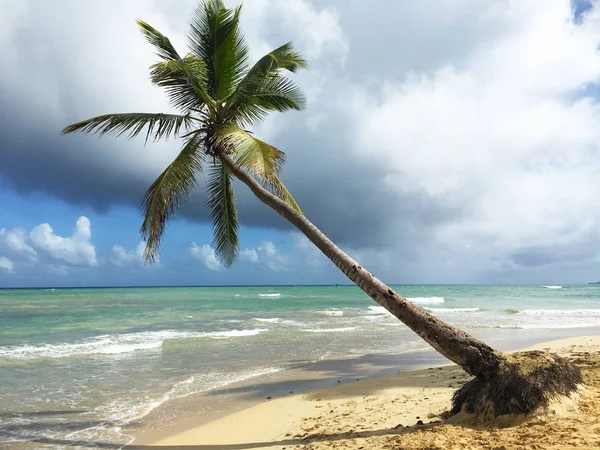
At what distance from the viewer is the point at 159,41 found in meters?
8.45

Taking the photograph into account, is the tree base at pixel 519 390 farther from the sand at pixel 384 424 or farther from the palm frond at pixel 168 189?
the palm frond at pixel 168 189

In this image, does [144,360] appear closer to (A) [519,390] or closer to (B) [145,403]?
(B) [145,403]

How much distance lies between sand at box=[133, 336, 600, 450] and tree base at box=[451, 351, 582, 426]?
0.17m

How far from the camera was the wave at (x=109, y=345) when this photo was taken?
1366cm

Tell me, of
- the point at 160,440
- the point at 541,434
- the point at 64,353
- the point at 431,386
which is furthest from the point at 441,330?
the point at 64,353

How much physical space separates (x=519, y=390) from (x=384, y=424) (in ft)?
5.80

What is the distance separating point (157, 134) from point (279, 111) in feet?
8.47

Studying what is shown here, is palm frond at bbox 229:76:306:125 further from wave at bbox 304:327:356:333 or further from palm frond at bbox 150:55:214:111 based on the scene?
wave at bbox 304:327:356:333

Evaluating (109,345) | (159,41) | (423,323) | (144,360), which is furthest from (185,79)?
(109,345)

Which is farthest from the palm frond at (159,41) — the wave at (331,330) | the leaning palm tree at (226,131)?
the wave at (331,330)

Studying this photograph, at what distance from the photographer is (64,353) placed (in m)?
13.7

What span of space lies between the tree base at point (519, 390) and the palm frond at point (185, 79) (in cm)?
667

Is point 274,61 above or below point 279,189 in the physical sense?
above

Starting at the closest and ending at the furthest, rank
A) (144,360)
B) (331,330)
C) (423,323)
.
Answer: (423,323)
(144,360)
(331,330)
